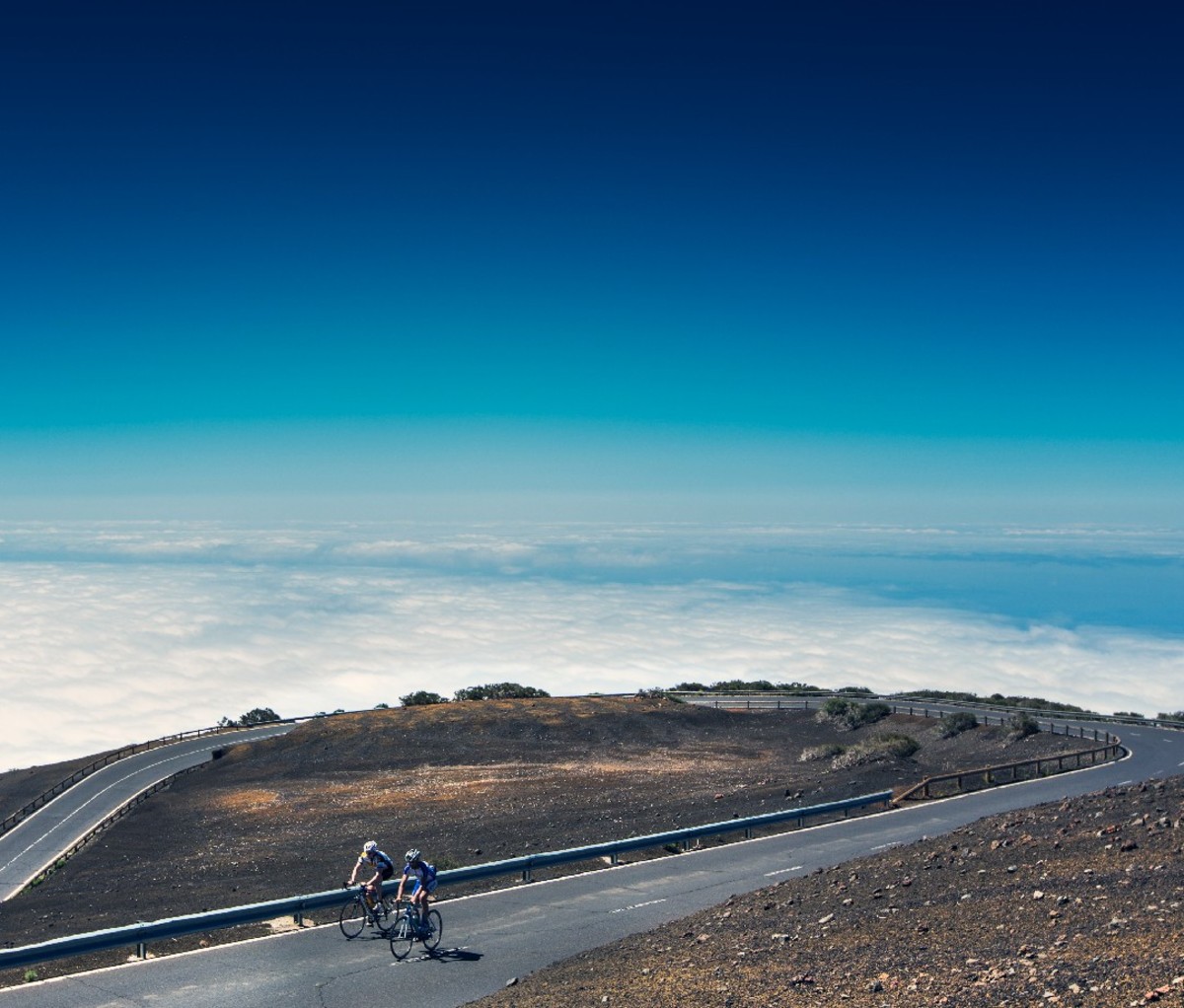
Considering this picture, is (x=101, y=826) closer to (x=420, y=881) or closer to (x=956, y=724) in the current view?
(x=420, y=881)

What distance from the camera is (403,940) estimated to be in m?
13.2

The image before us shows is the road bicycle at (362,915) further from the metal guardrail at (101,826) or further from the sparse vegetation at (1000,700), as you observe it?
the sparse vegetation at (1000,700)

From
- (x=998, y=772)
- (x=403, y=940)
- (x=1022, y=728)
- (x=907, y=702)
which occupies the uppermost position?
(x=403, y=940)

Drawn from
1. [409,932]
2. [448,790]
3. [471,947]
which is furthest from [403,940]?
[448,790]

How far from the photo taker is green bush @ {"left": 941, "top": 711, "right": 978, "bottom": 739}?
45.3 metres

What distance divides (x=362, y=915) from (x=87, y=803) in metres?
30.7

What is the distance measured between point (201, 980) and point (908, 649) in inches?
6242

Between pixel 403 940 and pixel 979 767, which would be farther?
pixel 979 767

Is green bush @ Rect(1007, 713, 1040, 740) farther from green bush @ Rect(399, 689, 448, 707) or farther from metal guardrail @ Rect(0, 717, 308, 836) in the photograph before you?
metal guardrail @ Rect(0, 717, 308, 836)

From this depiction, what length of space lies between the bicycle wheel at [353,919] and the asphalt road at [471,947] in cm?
18

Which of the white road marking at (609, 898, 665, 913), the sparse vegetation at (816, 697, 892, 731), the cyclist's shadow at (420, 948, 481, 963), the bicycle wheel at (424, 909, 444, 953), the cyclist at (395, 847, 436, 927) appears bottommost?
the sparse vegetation at (816, 697, 892, 731)

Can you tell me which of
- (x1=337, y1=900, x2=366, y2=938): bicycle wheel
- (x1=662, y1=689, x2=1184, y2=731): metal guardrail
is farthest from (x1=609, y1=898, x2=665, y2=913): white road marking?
(x1=662, y1=689, x2=1184, y2=731): metal guardrail

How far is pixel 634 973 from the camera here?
1139 cm

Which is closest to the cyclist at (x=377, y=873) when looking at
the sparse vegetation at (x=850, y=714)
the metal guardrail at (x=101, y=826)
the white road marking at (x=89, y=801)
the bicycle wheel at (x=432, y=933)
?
the bicycle wheel at (x=432, y=933)
